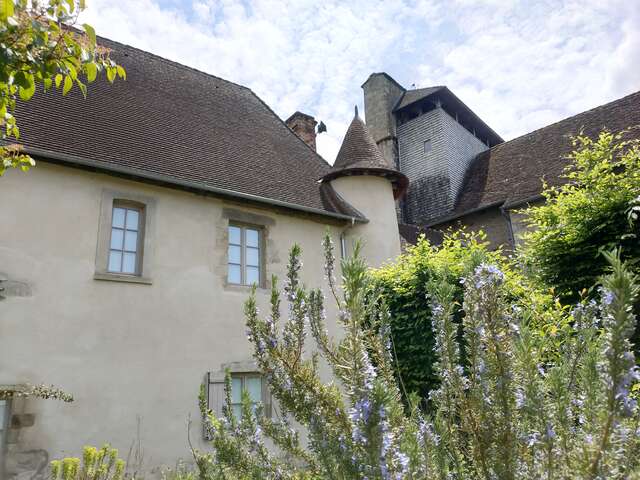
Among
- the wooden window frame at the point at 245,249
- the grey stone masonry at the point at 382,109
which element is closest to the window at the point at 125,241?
the wooden window frame at the point at 245,249

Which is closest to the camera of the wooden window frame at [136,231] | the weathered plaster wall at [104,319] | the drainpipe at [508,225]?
the weathered plaster wall at [104,319]

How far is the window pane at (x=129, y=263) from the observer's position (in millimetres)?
7859

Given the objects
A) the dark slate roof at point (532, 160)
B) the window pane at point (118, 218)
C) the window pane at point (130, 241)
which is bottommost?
the window pane at point (130, 241)

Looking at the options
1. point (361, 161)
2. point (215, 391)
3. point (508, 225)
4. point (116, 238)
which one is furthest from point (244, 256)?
point (508, 225)

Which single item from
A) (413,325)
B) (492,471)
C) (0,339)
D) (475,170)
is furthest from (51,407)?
(475,170)

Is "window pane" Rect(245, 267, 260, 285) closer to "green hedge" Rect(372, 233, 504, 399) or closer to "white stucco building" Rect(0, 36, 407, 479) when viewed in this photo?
"white stucco building" Rect(0, 36, 407, 479)

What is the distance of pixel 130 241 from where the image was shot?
317 inches

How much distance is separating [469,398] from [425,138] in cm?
2058

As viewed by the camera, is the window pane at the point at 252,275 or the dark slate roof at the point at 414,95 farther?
the dark slate roof at the point at 414,95

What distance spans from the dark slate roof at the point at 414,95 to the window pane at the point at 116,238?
1697 centimetres

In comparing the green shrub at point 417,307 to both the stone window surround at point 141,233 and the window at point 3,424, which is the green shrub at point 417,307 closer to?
the stone window surround at point 141,233

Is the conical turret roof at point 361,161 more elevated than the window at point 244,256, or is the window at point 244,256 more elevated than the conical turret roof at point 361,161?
the conical turret roof at point 361,161

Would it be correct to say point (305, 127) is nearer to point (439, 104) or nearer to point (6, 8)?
point (439, 104)

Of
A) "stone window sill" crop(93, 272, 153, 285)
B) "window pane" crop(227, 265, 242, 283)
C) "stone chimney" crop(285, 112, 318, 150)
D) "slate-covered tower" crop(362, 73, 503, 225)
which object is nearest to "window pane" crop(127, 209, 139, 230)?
"stone window sill" crop(93, 272, 153, 285)
